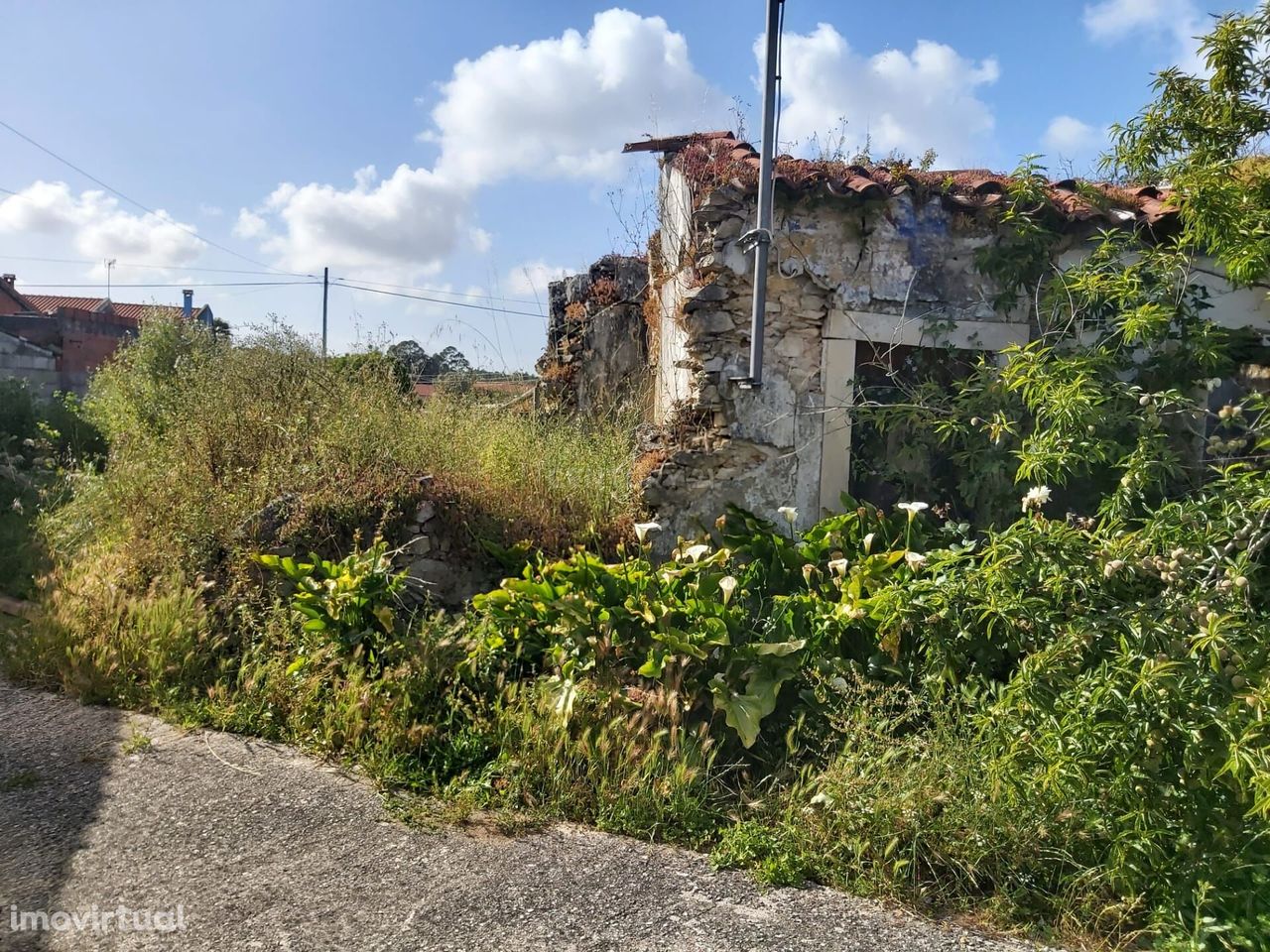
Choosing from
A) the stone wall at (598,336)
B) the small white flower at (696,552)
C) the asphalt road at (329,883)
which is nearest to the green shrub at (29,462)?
the asphalt road at (329,883)

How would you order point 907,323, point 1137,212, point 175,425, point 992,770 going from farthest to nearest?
1. point 175,425
2. point 907,323
3. point 1137,212
4. point 992,770

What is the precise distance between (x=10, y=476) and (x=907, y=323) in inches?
345

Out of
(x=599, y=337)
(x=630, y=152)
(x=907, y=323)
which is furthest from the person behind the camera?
(x=599, y=337)

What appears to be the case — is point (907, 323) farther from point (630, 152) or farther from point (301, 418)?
point (301, 418)

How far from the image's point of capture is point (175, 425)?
6.13 metres

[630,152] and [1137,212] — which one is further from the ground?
[630,152]

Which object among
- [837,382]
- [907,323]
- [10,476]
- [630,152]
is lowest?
[10,476]

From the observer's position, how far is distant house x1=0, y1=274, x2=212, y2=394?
632 inches

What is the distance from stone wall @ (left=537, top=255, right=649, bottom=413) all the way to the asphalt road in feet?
20.6

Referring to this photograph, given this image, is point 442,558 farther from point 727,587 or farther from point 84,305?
point 84,305

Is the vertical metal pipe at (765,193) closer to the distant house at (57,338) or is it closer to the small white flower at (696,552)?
the small white flower at (696,552)

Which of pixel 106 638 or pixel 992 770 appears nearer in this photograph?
pixel 992 770

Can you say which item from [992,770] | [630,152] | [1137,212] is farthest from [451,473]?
[1137,212]

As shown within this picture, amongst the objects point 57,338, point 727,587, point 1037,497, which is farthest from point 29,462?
point 57,338
